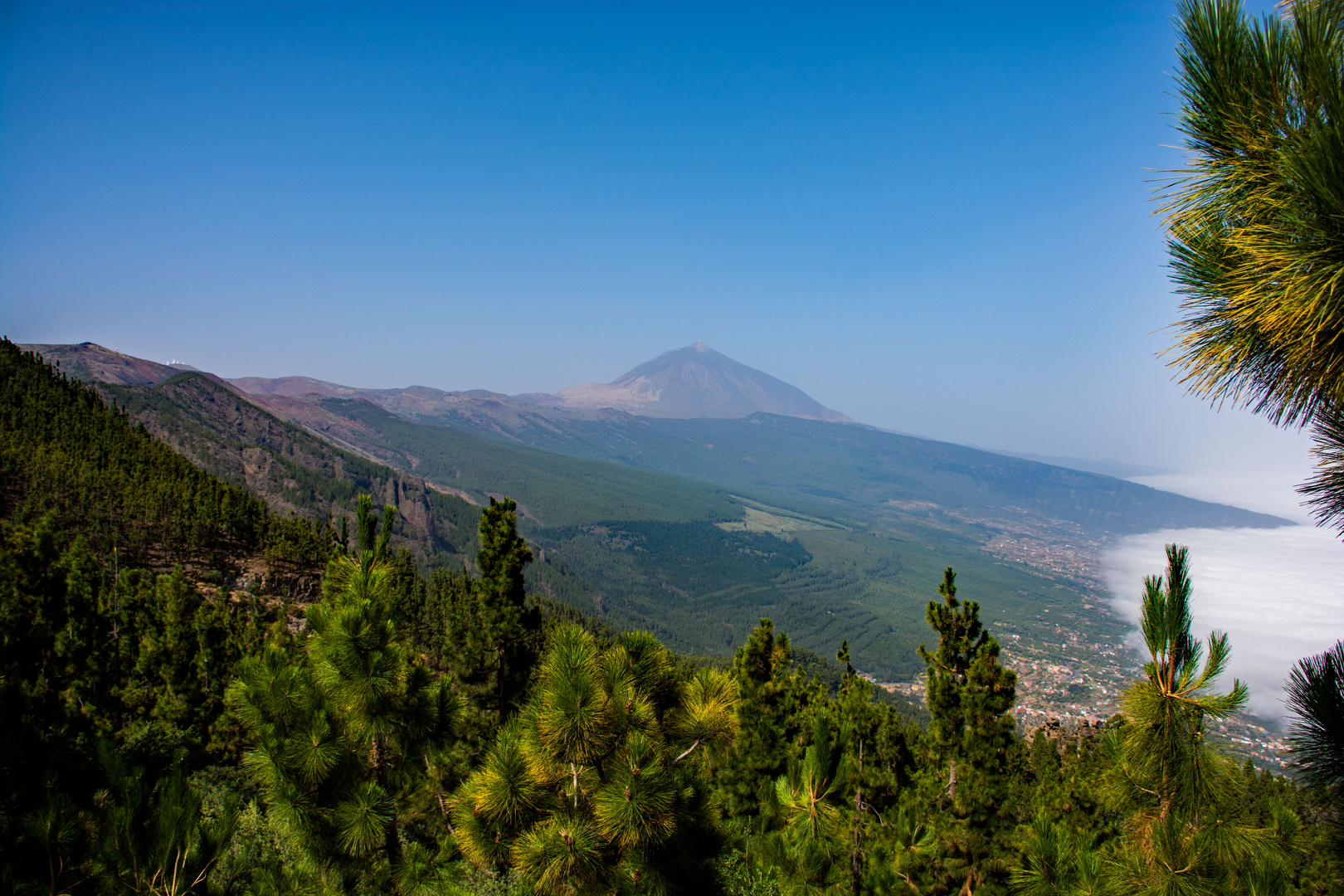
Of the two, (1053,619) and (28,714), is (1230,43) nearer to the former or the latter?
(28,714)

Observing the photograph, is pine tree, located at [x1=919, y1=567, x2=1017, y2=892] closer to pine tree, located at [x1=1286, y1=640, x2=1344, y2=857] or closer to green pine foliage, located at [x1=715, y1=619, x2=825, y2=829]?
green pine foliage, located at [x1=715, y1=619, x2=825, y2=829]

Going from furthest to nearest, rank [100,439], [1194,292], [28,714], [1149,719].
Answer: [100,439]
[28,714]
[1149,719]
[1194,292]

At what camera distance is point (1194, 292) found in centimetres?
370

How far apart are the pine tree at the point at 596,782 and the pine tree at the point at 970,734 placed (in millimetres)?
10384

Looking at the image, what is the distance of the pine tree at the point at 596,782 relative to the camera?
4.24 meters

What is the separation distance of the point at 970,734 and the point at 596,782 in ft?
41.1

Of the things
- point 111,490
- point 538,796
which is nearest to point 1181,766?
point 538,796

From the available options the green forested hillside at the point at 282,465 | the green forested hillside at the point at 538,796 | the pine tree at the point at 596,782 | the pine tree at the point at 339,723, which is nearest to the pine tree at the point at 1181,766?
the green forested hillside at the point at 538,796

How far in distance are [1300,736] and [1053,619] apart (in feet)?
653

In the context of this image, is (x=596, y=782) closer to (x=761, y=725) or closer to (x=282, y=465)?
(x=761, y=725)

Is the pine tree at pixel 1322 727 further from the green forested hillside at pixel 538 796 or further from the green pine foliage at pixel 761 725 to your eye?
the green pine foliage at pixel 761 725

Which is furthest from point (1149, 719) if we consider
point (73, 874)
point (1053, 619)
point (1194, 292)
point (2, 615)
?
point (1053, 619)

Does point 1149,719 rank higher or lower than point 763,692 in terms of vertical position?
higher

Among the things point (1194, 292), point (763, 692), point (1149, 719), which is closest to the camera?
point (1194, 292)
